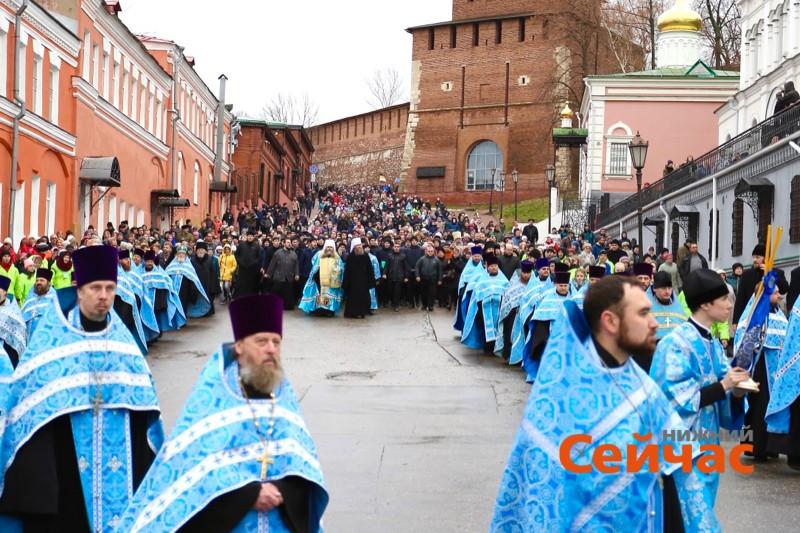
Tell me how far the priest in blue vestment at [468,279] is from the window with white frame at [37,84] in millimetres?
13151

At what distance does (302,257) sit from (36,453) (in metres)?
22.3

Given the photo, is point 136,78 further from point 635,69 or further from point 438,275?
point 635,69

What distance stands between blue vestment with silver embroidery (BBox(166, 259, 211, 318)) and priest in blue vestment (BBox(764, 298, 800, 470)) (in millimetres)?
15580

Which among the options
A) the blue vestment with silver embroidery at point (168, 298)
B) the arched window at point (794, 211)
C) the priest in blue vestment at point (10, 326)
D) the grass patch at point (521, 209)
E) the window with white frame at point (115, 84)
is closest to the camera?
the priest in blue vestment at point (10, 326)

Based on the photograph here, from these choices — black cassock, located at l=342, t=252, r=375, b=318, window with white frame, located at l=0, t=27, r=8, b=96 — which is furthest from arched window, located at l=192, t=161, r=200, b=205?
black cassock, located at l=342, t=252, r=375, b=318

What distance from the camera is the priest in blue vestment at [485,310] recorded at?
65.0ft

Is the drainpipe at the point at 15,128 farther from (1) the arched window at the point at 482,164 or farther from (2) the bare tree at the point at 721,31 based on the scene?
(1) the arched window at the point at 482,164

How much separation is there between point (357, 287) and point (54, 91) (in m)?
10.6

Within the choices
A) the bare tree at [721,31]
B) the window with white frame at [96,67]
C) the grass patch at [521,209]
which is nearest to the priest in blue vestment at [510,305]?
the window with white frame at [96,67]

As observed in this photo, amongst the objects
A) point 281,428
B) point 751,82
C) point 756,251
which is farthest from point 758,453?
point 751,82

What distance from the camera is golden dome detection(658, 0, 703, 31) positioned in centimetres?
5319

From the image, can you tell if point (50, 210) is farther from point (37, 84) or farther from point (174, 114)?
point (174, 114)

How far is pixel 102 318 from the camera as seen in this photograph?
640 centimetres

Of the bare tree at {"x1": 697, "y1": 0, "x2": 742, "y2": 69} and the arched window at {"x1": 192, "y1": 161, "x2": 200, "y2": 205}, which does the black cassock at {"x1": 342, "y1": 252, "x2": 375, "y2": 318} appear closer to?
the arched window at {"x1": 192, "y1": 161, "x2": 200, "y2": 205}
